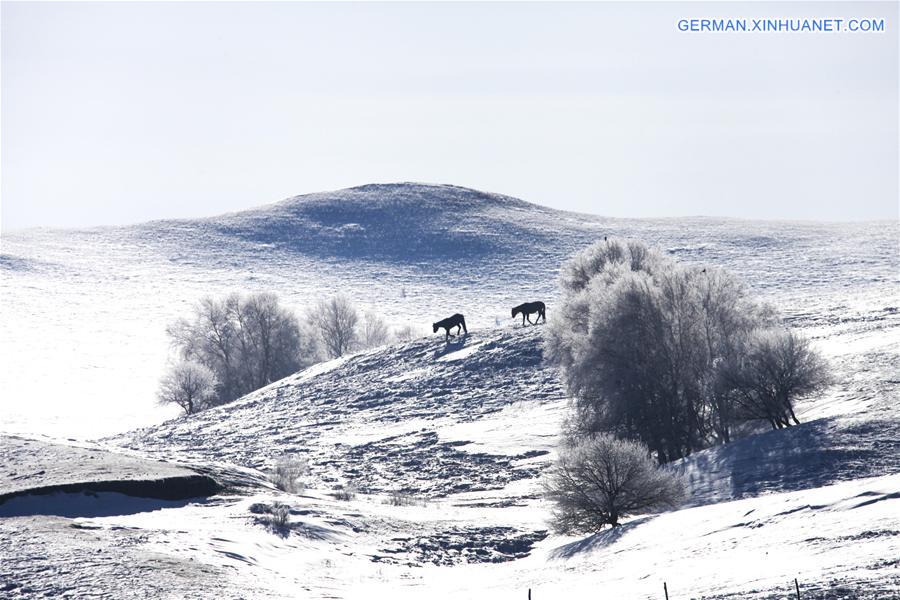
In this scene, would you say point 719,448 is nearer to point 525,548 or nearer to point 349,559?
point 525,548

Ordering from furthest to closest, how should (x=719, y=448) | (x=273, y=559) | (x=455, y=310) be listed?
Answer: (x=455, y=310)
(x=719, y=448)
(x=273, y=559)

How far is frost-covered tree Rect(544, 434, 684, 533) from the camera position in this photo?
110 feet

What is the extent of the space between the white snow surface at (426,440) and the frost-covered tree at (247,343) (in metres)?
4.90

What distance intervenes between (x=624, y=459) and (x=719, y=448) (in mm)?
6609

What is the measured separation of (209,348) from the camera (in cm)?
8131

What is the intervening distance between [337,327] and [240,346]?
8740 millimetres

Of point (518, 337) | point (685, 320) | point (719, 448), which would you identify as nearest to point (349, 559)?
point (719, 448)

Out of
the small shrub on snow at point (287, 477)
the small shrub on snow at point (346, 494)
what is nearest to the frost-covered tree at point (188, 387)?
the small shrub on snow at point (287, 477)

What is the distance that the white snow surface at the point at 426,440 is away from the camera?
88.0 ft

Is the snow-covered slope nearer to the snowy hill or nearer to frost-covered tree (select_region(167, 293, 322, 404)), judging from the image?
frost-covered tree (select_region(167, 293, 322, 404))

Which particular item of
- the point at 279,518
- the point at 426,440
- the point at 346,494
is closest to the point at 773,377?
the point at 346,494

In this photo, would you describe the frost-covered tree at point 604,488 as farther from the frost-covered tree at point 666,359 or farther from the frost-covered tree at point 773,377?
the frost-covered tree at point 666,359

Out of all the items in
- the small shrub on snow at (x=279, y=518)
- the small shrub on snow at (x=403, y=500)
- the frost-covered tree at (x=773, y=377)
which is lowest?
the small shrub on snow at (x=403, y=500)

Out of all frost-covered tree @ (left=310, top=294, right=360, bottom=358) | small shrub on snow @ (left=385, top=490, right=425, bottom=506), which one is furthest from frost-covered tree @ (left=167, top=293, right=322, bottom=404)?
small shrub on snow @ (left=385, top=490, right=425, bottom=506)
